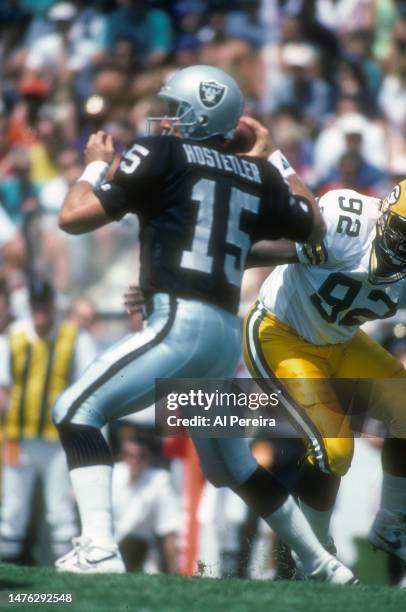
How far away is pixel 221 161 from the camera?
523cm

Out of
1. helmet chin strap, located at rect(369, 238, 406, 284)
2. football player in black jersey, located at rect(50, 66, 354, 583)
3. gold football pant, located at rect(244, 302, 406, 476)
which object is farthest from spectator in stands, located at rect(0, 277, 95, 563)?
football player in black jersey, located at rect(50, 66, 354, 583)

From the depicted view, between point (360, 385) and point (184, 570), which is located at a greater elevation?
point (360, 385)

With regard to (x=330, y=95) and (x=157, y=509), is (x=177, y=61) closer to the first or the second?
(x=330, y=95)

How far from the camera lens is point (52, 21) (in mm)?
12250

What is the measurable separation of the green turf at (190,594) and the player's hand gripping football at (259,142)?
173 centimetres

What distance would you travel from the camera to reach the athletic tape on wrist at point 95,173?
517 centimetres

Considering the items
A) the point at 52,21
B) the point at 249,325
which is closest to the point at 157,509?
the point at 249,325

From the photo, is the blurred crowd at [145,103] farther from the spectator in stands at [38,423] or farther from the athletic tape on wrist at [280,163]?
the athletic tape on wrist at [280,163]

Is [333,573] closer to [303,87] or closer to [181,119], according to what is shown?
[181,119]

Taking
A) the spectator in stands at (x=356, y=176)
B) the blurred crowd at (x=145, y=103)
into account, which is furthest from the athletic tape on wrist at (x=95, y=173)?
the spectator in stands at (x=356, y=176)

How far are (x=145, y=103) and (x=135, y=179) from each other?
559 centimetres

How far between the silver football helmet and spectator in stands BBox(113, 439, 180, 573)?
116 inches

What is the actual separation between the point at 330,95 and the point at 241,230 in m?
5.81

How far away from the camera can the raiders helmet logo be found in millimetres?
5336
